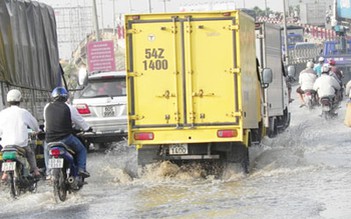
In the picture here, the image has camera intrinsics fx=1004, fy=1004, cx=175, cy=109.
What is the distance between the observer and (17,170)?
1328 cm

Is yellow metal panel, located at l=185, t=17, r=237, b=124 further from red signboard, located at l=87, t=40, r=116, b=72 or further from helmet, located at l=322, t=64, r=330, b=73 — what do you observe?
red signboard, located at l=87, t=40, r=116, b=72

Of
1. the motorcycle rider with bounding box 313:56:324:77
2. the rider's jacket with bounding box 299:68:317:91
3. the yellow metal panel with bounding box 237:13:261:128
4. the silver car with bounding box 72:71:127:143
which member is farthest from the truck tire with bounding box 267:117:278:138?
the motorcycle rider with bounding box 313:56:324:77

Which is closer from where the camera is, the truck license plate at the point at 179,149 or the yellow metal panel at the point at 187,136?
the yellow metal panel at the point at 187,136

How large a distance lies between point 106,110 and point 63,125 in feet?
23.2

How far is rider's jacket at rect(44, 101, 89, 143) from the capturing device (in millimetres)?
13461

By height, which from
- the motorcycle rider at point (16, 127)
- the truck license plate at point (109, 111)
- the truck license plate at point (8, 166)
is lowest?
the truck license plate at point (8, 166)

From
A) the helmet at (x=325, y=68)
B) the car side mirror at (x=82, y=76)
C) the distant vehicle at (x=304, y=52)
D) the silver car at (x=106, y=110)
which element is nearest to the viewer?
the car side mirror at (x=82, y=76)

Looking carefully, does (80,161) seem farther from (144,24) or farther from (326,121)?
(326,121)

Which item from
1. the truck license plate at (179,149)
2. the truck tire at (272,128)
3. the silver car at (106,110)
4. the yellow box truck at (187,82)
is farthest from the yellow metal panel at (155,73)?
the truck tire at (272,128)

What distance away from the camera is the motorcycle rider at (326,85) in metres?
27.0

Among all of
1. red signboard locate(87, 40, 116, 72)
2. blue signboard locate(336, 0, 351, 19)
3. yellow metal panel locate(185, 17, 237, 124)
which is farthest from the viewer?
blue signboard locate(336, 0, 351, 19)

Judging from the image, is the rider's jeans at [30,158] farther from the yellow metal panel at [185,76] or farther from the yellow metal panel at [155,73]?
the yellow metal panel at [155,73]

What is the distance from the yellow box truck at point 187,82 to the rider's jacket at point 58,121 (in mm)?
1829

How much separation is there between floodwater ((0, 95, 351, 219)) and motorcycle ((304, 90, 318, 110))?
9.42 meters
